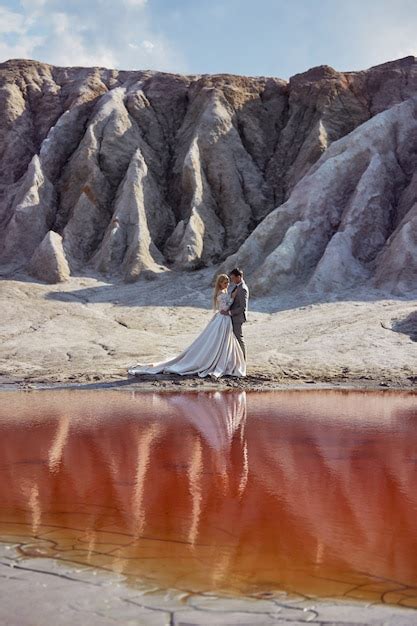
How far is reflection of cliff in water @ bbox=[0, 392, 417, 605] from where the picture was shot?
144 inches

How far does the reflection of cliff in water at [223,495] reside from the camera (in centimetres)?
366

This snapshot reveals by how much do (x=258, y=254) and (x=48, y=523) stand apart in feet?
63.0

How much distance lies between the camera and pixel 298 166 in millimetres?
28656

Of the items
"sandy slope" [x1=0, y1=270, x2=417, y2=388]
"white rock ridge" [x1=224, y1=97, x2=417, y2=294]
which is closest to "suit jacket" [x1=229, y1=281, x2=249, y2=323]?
"sandy slope" [x1=0, y1=270, x2=417, y2=388]

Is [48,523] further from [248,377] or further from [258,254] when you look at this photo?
[258,254]

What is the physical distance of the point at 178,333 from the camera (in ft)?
57.0

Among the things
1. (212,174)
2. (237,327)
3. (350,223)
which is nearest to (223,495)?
(237,327)

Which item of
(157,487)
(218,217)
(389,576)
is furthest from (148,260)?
(389,576)

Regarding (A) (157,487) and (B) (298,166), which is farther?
(B) (298,166)

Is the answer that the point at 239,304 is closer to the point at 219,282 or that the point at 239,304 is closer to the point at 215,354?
the point at 219,282

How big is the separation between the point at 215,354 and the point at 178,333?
16.7ft

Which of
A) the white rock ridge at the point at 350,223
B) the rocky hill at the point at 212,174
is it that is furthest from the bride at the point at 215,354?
the rocky hill at the point at 212,174

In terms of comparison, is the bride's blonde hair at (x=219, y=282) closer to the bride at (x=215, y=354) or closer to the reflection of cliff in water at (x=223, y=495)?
the bride at (x=215, y=354)

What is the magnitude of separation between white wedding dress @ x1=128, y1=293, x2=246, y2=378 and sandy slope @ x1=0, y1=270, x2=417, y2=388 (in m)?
0.30
